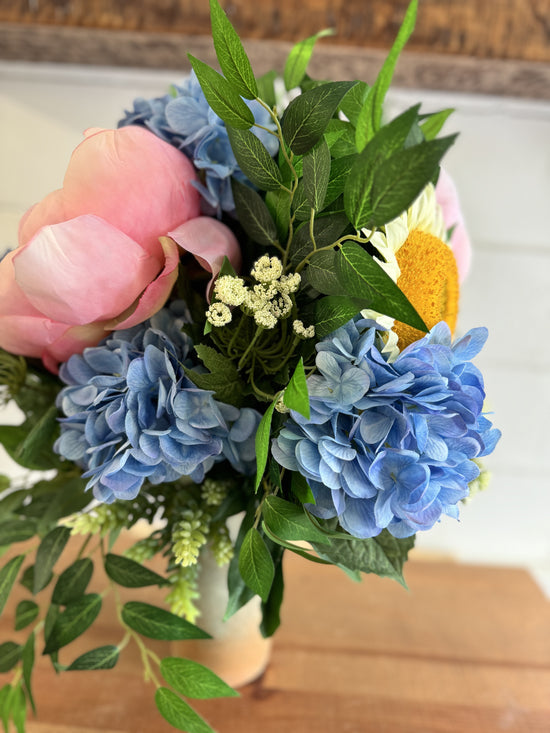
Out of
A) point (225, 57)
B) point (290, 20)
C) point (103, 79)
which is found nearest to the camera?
point (225, 57)

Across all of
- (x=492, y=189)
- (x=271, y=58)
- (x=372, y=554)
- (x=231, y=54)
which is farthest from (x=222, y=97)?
(x=492, y=189)

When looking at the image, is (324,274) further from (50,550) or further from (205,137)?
(50,550)

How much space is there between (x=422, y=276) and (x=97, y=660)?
0.29m

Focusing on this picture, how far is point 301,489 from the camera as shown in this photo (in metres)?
0.28

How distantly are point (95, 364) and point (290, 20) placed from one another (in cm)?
49

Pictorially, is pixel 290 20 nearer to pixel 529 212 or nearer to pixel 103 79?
pixel 103 79

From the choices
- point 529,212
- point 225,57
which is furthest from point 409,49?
point 225,57

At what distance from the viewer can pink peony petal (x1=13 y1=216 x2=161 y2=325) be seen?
25cm

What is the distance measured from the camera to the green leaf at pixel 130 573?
32 centimetres

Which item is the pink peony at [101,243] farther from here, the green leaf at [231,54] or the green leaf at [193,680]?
the green leaf at [193,680]

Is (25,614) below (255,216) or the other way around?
below

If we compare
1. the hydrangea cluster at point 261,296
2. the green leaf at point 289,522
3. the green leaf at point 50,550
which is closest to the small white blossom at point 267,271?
the hydrangea cluster at point 261,296

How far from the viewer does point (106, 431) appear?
0.29 m

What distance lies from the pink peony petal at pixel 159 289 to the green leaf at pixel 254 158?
5cm
